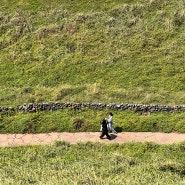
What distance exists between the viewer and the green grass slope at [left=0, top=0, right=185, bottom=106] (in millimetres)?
26328

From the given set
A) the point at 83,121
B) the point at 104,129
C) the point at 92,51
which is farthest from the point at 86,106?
the point at 92,51

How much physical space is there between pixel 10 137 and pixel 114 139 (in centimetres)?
610

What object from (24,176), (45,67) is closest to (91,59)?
(45,67)

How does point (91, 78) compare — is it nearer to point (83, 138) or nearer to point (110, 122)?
point (110, 122)

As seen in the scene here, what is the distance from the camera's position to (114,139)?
22266mm

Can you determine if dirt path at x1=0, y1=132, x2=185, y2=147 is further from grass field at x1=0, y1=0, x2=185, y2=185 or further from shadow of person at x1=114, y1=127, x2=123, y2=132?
grass field at x1=0, y1=0, x2=185, y2=185

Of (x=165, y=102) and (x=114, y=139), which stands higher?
(x=165, y=102)

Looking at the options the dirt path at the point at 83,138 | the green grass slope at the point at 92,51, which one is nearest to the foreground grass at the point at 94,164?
the dirt path at the point at 83,138

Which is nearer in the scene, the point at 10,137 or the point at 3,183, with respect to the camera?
the point at 3,183

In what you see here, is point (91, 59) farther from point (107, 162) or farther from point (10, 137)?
point (107, 162)

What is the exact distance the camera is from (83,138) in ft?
73.7

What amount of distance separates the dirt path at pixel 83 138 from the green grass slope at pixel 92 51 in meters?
3.21

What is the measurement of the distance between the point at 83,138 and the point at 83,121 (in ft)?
3.99

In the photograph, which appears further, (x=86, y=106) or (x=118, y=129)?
(x=86, y=106)
